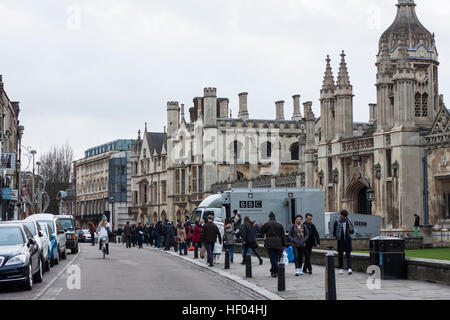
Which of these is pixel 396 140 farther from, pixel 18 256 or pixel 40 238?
pixel 18 256

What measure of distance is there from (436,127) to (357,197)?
674 centimetres

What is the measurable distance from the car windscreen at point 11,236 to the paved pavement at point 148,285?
1.28 m

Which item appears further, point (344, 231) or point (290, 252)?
point (290, 252)

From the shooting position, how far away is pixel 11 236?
58.7 feet

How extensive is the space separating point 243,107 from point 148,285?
57.0 m

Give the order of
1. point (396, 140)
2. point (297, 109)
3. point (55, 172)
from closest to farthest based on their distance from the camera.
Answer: point (396, 140), point (297, 109), point (55, 172)

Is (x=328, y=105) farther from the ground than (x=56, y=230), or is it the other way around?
(x=328, y=105)

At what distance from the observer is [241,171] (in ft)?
227

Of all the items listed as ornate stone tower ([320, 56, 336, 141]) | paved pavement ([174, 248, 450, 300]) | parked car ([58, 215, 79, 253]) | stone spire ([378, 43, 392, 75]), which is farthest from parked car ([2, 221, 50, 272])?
ornate stone tower ([320, 56, 336, 141])

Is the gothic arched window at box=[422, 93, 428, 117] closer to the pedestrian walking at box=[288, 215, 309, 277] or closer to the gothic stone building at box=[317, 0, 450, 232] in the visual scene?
the gothic stone building at box=[317, 0, 450, 232]

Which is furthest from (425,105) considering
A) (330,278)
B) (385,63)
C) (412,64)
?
(330,278)
